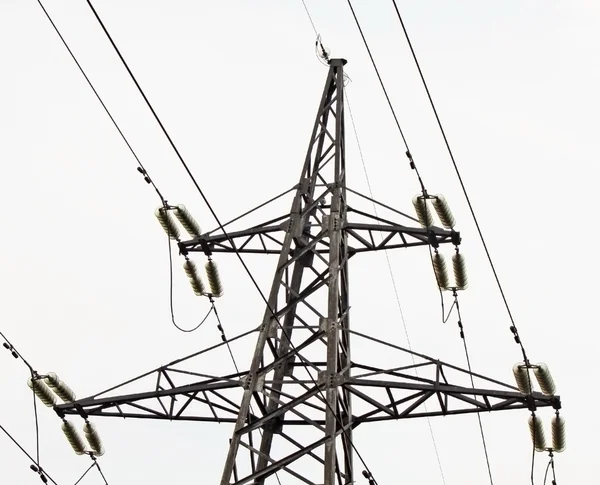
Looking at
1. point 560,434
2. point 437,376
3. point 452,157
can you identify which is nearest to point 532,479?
point 560,434

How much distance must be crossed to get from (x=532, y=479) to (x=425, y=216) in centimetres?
437

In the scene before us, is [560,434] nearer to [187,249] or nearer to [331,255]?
[331,255]

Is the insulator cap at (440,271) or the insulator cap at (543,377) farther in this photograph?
the insulator cap at (440,271)

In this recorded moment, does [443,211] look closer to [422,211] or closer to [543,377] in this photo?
[422,211]

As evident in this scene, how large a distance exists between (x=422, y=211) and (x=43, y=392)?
645 cm

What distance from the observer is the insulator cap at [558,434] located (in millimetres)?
19252

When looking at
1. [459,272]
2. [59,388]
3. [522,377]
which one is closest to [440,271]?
[459,272]

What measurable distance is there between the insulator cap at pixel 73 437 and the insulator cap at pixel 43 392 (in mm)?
474

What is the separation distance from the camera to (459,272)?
20.8 m

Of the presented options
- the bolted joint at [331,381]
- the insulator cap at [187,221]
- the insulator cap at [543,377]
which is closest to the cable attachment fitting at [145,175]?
the insulator cap at [187,221]

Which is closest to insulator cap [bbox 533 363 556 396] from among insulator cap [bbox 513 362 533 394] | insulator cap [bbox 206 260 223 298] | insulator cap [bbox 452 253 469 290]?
insulator cap [bbox 513 362 533 394]

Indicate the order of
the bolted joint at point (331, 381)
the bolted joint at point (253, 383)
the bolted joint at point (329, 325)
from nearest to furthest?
the bolted joint at point (331, 381) < the bolted joint at point (253, 383) < the bolted joint at point (329, 325)

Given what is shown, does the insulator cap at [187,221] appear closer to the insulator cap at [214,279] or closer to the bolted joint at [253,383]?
the insulator cap at [214,279]

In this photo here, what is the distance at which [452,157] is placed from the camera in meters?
16.0
